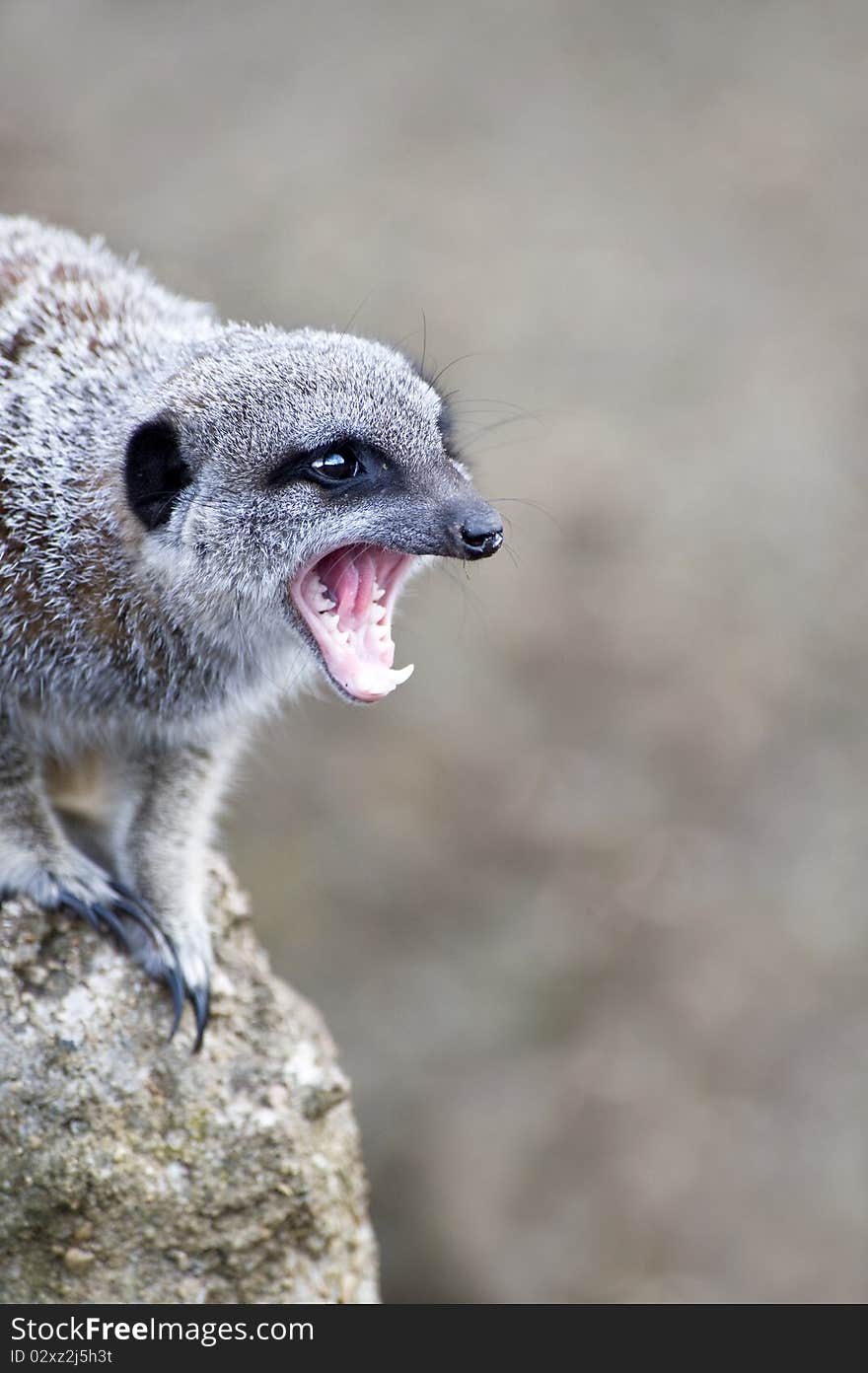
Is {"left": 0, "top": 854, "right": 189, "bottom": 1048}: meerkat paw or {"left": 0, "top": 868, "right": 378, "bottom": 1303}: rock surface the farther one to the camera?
{"left": 0, "top": 854, "right": 189, "bottom": 1048}: meerkat paw

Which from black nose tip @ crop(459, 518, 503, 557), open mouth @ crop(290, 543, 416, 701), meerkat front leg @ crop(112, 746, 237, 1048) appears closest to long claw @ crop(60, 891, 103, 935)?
meerkat front leg @ crop(112, 746, 237, 1048)

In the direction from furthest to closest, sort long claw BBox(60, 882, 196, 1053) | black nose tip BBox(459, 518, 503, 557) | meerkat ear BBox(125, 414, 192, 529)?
long claw BBox(60, 882, 196, 1053)
meerkat ear BBox(125, 414, 192, 529)
black nose tip BBox(459, 518, 503, 557)

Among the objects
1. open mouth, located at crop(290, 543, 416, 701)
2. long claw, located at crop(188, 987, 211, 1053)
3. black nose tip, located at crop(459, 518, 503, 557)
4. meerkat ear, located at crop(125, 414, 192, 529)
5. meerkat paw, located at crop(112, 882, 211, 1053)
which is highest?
black nose tip, located at crop(459, 518, 503, 557)

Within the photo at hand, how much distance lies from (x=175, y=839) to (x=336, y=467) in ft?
3.49

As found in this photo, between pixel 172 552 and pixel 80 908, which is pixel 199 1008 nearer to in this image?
pixel 80 908

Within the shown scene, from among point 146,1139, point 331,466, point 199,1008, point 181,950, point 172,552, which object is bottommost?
point 146,1139

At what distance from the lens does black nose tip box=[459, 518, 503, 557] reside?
321 centimetres

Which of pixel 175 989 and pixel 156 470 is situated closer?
pixel 156 470

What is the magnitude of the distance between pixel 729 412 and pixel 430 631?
2.06m

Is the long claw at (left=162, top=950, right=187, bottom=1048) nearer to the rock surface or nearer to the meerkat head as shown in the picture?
the rock surface

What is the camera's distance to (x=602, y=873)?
734 centimetres

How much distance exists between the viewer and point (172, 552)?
345 centimetres

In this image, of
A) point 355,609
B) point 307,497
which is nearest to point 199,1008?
point 355,609

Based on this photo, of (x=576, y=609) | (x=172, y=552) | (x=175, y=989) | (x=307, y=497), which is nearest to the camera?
(x=307, y=497)
